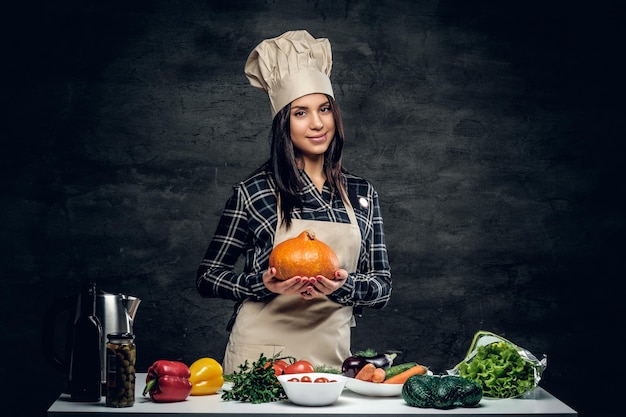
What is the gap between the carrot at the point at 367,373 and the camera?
2.93 m

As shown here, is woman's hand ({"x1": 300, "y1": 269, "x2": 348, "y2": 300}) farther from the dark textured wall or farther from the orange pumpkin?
the dark textured wall

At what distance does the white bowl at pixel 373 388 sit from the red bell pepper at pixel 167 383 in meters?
0.51

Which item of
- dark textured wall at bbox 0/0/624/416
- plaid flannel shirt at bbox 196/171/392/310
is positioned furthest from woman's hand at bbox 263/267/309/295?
dark textured wall at bbox 0/0/624/416

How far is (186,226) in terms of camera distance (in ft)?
17.1

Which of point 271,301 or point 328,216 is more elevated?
point 328,216

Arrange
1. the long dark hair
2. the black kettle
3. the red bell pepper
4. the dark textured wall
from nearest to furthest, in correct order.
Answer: the red bell pepper, the black kettle, the long dark hair, the dark textured wall

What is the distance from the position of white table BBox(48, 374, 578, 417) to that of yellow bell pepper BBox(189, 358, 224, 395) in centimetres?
2

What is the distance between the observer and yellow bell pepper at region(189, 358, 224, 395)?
2.89 metres

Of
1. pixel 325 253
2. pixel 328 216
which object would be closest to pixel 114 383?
pixel 325 253

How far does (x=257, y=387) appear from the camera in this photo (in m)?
2.83

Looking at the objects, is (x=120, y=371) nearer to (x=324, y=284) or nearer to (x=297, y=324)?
(x=324, y=284)

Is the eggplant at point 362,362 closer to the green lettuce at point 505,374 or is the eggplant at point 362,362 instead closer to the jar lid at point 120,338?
the green lettuce at point 505,374

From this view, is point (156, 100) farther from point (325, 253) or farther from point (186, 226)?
point (325, 253)

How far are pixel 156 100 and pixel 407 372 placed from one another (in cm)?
278
